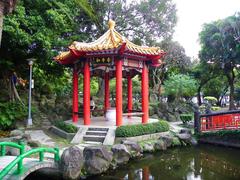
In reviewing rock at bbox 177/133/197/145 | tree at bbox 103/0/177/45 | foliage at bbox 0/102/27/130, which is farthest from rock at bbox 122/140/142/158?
tree at bbox 103/0/177/45

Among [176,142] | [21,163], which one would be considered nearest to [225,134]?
[176,142]

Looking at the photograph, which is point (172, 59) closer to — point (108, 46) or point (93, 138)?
point (108, 46)

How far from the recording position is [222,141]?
524 inches

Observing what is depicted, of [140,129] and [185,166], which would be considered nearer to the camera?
[185,166]

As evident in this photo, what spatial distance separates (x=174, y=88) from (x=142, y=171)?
53.7 ft

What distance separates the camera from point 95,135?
454 inches

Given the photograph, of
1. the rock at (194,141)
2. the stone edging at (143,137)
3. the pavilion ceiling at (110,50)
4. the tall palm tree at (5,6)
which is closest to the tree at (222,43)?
the rock at (194,141)

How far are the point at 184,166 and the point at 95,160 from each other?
3.51m

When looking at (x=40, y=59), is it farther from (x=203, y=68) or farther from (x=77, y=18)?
(x=203, y=68)

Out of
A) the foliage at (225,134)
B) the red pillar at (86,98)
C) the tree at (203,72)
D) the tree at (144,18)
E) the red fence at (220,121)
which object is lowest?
the foliage at (225,134)

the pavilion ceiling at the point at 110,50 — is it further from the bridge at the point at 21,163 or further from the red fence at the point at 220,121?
the bridge at the point at 21,163

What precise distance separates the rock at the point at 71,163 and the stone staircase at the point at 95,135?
352 centimetres

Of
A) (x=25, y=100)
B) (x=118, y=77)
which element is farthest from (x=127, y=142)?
(x=25, y=100)

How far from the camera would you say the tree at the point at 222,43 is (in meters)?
21.6
